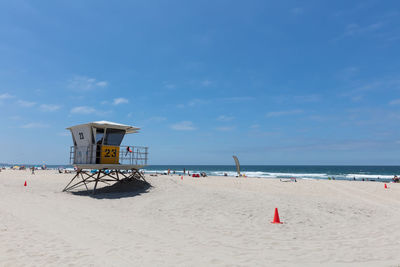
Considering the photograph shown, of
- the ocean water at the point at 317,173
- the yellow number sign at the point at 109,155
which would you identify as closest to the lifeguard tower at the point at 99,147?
the yellow number sign at the point at 109,155

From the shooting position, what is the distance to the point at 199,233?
8.52m

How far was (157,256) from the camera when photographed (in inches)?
235

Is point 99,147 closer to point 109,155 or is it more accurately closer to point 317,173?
point 109,155

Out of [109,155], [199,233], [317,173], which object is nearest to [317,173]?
[317,173]

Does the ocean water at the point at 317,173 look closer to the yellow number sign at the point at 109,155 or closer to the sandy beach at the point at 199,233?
the sandy beach at the point at 199,233

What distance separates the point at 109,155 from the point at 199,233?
1189 cm

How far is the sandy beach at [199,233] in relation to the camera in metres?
5.89

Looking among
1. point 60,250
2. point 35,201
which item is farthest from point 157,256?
point 35,201

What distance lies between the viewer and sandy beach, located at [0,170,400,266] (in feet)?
19.3

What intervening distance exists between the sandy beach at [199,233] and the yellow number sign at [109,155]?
13.6 ft

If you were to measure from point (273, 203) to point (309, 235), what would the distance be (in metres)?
4.87

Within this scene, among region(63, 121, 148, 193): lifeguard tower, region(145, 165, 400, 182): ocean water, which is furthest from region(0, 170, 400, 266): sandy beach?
A: region(145, 165, 400, 182): ocean water

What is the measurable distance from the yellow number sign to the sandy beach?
163 inches

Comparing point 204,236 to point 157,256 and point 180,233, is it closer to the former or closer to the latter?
point 180,233
